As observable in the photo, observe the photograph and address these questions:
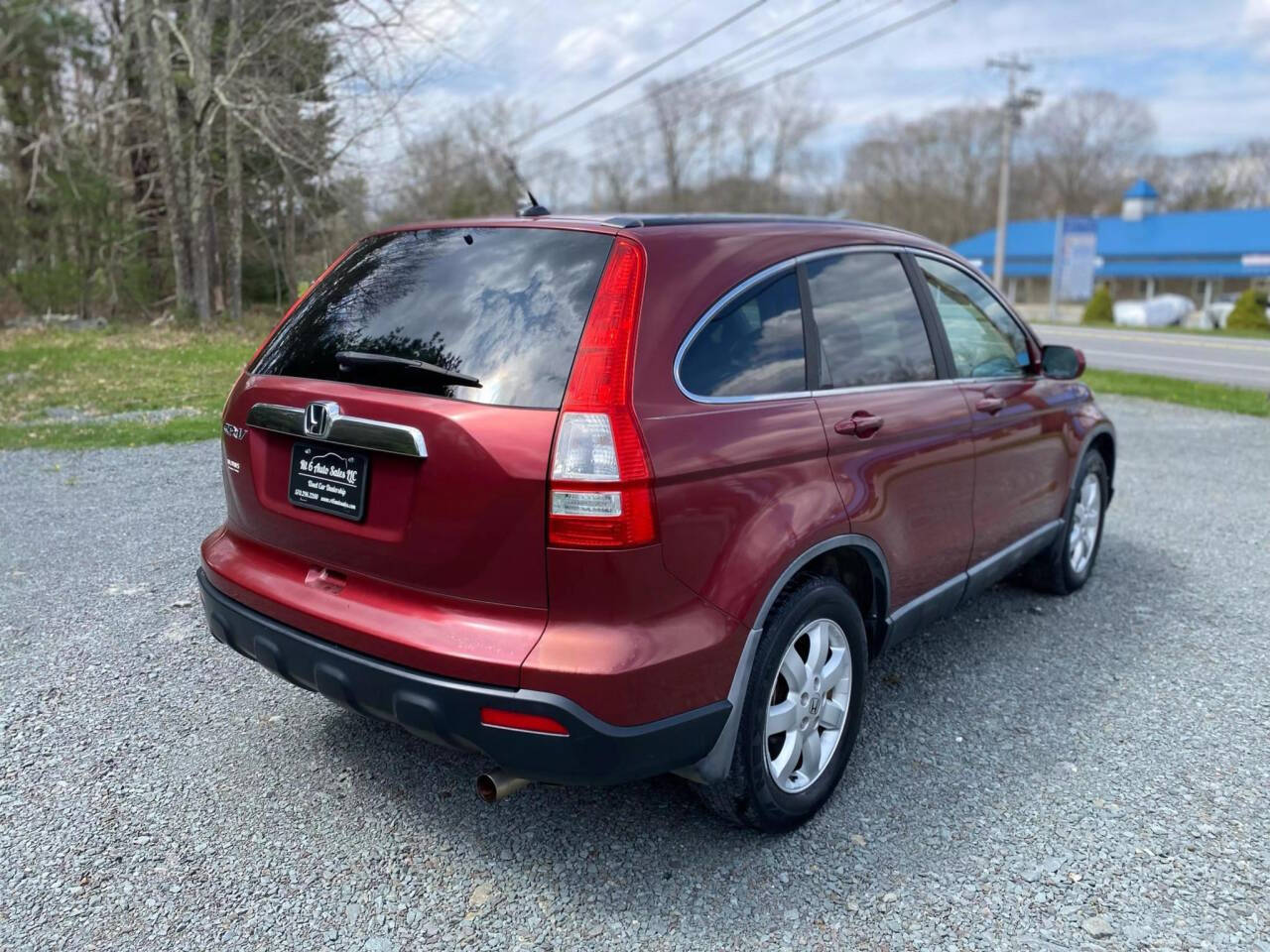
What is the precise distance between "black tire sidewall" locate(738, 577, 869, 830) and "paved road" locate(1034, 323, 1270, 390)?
53.3 feet

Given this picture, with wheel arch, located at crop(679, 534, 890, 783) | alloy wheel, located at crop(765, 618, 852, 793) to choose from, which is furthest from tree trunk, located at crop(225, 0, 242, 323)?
alloy wheel, located at crop(765, 618, 852, 793)

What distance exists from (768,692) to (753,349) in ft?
3.27

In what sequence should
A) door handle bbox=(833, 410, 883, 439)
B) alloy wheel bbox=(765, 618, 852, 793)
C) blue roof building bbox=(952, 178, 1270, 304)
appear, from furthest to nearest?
blue roof building bbox=(952, 178, 1270, 304) → door handle bbox=(833, 410, 883, 439) → alloy wheel bbox=(765, 618, 852, 793)

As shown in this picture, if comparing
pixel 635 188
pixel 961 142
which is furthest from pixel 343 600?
pixel 961 142

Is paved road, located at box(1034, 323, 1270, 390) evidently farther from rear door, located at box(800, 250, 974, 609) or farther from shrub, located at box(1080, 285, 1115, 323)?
rear door, located at box(800, 250, 974, 609)

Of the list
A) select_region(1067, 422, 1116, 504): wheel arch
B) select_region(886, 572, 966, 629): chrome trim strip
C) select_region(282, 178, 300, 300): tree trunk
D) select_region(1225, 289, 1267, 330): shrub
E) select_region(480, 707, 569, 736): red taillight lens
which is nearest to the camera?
select_region(480, 707, 569, 736): red taillight lens

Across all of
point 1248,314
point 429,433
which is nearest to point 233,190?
point 429,433

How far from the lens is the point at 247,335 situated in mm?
17500

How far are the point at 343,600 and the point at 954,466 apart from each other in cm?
230

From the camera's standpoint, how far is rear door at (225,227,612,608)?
240 cm

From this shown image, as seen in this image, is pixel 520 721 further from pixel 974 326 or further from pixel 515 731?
pixel 974 326

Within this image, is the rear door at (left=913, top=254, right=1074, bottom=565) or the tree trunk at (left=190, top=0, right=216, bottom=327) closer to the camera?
the rear door at (left=913, top=254, right=1074, bottom=565)

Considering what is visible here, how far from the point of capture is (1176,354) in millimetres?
23328

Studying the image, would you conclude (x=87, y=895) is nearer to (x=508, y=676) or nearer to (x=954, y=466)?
(x=508, y=676)
